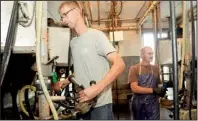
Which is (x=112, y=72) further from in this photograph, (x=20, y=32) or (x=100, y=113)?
(x=20, y=32)

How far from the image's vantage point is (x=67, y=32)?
145 centimetres

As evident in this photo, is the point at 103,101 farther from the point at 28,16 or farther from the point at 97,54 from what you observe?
the point at 28,16

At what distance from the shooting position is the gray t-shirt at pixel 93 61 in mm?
885

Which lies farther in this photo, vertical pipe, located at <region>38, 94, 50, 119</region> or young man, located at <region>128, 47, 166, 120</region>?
young man, located at <region>128, 47, 166, 120</region>

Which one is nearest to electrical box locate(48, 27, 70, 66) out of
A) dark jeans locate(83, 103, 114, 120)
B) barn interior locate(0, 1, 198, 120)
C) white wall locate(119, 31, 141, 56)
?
barn interior locate(0, 1, 198, 120)

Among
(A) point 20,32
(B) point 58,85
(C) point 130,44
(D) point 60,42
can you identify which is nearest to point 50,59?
(B) point 58,85

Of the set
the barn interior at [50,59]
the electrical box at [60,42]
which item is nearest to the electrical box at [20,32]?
the barn interior at [50,59]

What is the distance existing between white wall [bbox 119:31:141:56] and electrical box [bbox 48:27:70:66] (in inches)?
105

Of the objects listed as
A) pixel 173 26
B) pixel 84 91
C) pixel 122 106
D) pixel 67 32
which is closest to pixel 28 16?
pixel 84 91

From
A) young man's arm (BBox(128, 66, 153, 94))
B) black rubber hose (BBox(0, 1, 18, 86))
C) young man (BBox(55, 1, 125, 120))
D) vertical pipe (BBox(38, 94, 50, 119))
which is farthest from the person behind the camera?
young man's arm (BBox(128, 66, 153, 94))

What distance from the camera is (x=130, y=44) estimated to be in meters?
4.06

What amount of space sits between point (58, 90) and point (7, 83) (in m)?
0.39

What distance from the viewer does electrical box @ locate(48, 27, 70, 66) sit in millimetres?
1302

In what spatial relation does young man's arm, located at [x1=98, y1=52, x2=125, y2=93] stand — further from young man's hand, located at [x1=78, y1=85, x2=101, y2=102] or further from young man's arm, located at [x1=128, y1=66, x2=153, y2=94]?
young man's arm, located at [x1=128, y1=66, x2=153, y2=94]
